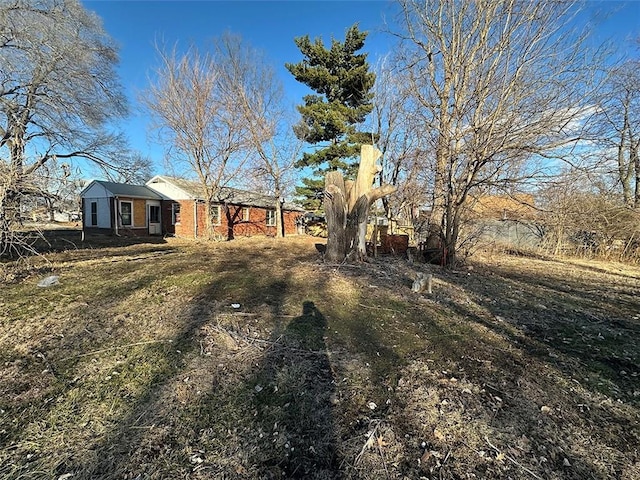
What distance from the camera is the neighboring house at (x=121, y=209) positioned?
1669 centimetres

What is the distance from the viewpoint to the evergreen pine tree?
671 inches

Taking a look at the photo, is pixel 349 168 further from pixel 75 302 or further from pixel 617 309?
pixel 75 302

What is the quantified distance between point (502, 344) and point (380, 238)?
305 inches

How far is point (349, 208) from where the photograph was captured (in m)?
8.48

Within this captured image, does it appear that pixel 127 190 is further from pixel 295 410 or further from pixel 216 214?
pixel 295 410

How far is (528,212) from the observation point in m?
10.1

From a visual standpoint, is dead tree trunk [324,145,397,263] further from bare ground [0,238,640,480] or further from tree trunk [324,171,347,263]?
bare ground [0,238,640,480]

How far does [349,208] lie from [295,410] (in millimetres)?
6492

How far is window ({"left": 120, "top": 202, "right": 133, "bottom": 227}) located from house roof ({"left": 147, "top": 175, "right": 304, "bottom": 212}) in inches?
88.8

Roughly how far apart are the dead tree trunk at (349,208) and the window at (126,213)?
44.3 ft

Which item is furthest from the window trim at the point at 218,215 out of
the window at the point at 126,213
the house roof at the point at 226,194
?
the window at the point at 126,213

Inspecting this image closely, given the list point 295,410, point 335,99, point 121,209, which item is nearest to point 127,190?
point 121,209

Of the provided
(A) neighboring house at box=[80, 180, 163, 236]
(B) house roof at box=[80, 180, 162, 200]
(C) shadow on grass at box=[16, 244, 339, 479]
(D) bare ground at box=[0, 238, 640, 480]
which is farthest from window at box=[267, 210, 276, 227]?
(C) shadow on grass at box=[16, 244, 339, 479]

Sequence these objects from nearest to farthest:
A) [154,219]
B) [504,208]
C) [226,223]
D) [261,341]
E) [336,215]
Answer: [261,341]
[336,215]
[504,208]
[154,219]
[226,223]
